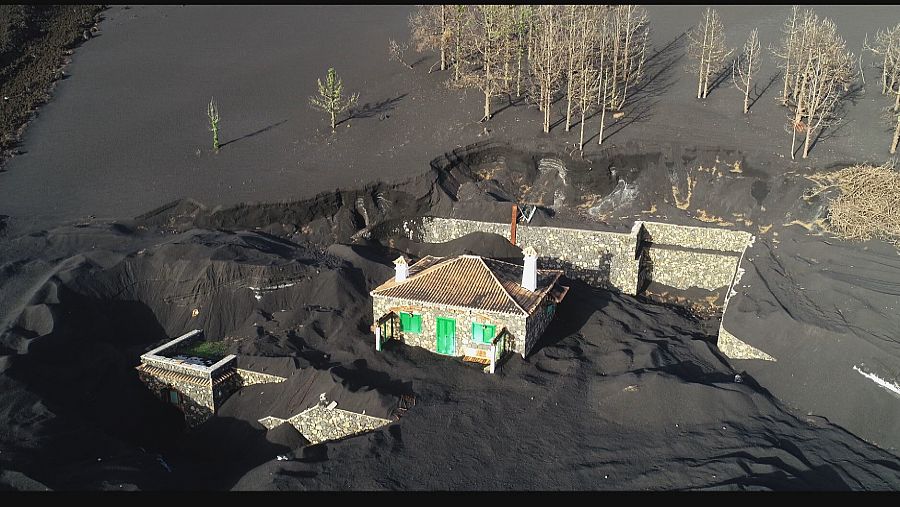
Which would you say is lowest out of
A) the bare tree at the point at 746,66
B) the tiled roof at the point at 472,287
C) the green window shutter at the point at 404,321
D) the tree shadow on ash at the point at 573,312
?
the tree shadow on ash at the point at 573,312

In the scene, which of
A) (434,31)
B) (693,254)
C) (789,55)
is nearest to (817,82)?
(789,55)

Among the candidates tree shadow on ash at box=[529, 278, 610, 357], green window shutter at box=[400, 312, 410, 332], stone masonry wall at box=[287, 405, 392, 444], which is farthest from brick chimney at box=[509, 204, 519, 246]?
stone masonry wall at box=[287, 405, 392, 444]

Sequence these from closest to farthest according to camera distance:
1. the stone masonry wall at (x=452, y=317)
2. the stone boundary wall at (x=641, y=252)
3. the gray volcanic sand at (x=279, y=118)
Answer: the stone masonry wall at (x=452, y=317) → the stone boundary wall at (x=641, y=252) → the gray volcanic sand at (x=279, y=118)

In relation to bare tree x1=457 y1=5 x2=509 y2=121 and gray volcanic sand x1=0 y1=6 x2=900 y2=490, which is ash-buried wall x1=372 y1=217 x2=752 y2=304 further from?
bare tree x1=457 y1=5 x2=509 y2=121

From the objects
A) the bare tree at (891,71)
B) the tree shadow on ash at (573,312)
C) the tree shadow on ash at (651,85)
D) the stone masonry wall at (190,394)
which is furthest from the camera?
the tree shadow on ash at (651,85)

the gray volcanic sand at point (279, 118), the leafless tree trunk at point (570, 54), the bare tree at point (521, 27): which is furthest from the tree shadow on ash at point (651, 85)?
the bare tree at point (521, 27)

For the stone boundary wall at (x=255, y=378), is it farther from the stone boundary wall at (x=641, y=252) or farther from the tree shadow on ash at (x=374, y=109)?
the tree shadow on ash at (x=374, y=109)
